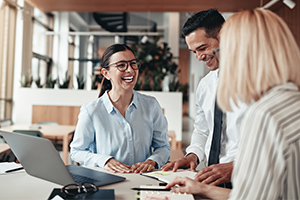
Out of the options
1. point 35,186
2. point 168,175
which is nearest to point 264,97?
point 168,175

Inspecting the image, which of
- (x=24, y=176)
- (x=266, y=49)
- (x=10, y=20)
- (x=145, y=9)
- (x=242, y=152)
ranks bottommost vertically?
(x=24, y=176)

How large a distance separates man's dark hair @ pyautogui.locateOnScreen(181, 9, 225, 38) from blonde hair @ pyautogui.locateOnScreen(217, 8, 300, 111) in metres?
0.89

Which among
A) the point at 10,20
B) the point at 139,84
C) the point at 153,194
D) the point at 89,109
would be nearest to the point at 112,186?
the point at 153,194

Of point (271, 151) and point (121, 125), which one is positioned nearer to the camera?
point (271, 151)

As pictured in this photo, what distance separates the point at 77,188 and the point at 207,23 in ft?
3.87

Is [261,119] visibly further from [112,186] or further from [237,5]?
[237,5]

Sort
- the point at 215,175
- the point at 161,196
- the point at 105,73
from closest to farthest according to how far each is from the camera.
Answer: the point at 161,196 → the point at 215,175 → the point at 105,73

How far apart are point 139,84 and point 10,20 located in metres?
3.18

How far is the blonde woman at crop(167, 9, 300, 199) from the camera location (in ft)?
2.31

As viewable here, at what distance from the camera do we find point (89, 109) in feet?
6.01

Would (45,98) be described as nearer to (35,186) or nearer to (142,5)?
(142,5)

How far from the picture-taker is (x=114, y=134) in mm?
1827

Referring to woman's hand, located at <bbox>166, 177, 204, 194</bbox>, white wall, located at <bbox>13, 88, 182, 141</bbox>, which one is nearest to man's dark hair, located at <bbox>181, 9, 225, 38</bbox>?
woman's hand, located at <bbox>166, 177, 204, 194</bbox>

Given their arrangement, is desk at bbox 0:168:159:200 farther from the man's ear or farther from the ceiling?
the ceiling
